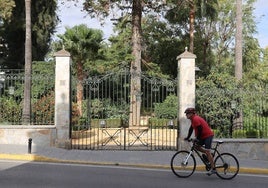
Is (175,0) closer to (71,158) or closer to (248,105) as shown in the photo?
(248,105)

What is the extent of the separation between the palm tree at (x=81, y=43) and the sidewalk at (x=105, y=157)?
18.0m

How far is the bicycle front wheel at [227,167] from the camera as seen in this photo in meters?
11.4

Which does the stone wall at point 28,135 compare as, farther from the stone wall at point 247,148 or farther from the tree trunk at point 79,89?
the stone wall at point 247,148

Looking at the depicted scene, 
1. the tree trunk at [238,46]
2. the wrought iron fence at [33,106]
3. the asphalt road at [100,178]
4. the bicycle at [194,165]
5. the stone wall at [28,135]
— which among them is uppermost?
the tree trunk at [238,46]

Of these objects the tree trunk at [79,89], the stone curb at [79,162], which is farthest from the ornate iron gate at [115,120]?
the stone curb at [79,162]

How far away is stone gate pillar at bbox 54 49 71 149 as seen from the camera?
16.4 metres

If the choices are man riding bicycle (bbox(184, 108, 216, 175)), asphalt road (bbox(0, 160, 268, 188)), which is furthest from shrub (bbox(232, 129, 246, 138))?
man riding bicycle (bbox(184, 108, 216, 175))

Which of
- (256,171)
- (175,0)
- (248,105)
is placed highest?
(175,0)

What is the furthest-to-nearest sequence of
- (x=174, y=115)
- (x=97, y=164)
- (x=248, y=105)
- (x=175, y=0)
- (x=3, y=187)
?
(x=175, y=0) < (x=174, y=115) < (x=248, y=105) < (x=97, y=164) < (x=3, y=187)

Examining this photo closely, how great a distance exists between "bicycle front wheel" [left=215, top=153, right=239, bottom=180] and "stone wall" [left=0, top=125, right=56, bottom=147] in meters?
7.22

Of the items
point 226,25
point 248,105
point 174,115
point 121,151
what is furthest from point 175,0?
point 226,25

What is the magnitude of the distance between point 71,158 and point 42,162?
98cm

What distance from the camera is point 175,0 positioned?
30219 millimetres

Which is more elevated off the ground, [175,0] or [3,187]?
[175,0]
